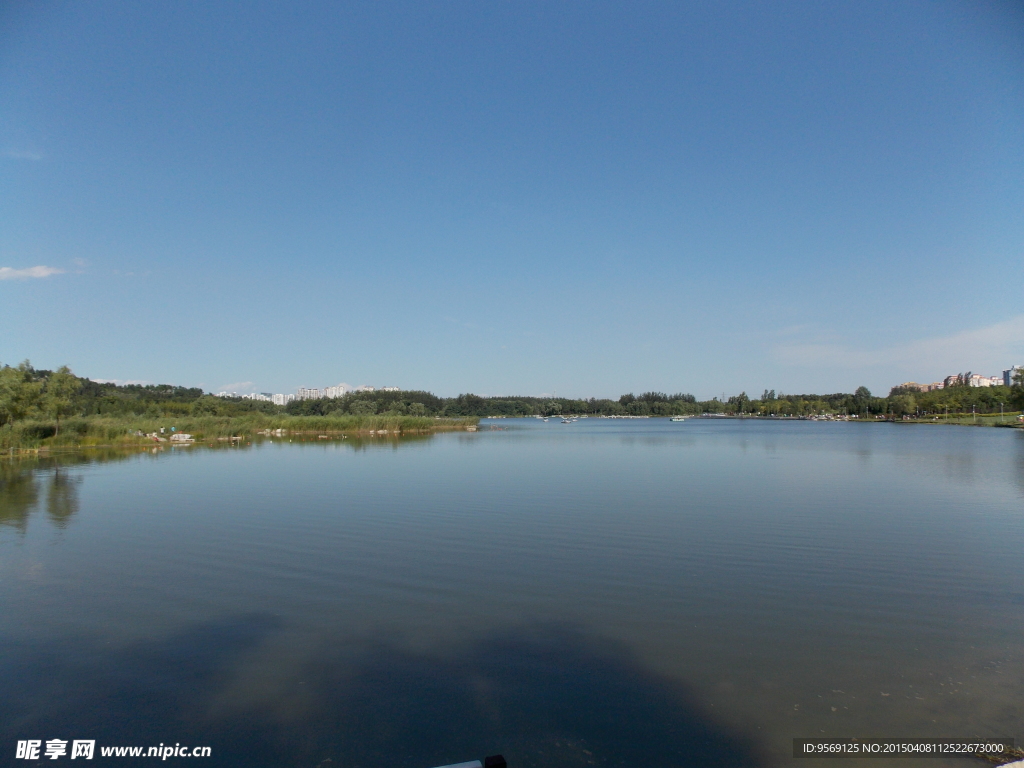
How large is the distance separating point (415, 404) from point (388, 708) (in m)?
76.8

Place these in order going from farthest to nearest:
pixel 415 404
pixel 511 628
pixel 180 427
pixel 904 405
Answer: pixel 904 405
pixel 415 404
pixel 180 427
pixel 511 628

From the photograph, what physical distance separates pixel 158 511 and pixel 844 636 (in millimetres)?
14603

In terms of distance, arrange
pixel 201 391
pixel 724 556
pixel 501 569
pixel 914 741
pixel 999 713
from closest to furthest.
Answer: pixel 914 741
pixel 999 713
pixel 501 569
pixel 724 556
pixel 201 391

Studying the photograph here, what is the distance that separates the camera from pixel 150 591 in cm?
833

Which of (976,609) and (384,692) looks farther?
Result: (976,609)

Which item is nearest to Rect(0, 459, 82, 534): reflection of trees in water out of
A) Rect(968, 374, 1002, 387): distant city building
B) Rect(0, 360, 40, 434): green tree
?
Rect(0, 360, 40, 434): green tree

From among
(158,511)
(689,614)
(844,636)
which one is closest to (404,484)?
(158,511)

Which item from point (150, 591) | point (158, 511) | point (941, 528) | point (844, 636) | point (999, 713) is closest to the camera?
point (999, 713)

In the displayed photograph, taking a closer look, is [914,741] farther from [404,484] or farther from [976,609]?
[404,484]

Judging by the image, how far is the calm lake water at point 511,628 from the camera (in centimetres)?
476

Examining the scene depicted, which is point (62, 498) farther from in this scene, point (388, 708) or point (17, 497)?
point (388, 708)

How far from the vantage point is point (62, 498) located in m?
16.3

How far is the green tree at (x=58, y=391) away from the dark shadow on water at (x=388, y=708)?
3419 cm

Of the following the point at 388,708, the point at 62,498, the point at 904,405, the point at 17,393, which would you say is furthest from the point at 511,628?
the point at 904,405
